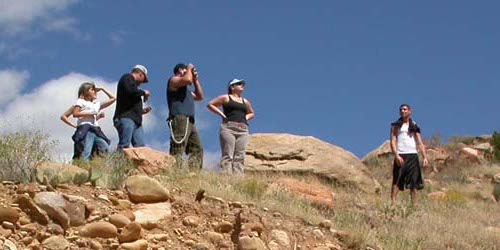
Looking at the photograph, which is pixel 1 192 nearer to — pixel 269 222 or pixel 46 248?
pixel 46 248

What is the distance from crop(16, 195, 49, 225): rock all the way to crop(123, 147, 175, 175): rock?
2.84 metres

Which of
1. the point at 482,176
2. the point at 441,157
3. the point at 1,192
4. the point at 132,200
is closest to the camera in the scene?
the point at 1,192

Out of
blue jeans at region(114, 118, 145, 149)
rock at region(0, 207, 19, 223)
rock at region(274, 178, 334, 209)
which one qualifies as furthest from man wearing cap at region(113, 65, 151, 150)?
rock at region(0, 207, 19, 223)

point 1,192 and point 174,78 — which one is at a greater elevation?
point 174,78

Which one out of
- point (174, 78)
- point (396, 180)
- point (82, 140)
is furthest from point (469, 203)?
point (82, 140)

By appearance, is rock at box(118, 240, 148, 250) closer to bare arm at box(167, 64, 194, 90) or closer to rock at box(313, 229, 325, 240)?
rock at box(313, 229, 325, 240)

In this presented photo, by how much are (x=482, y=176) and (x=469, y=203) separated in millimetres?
8750

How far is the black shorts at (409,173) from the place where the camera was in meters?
13.0

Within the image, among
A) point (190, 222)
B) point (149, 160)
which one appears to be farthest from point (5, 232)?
point (149, 160)

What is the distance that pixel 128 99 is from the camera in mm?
11461

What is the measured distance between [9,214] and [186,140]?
4.65 metres

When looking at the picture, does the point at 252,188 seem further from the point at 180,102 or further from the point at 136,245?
the point at 136,245

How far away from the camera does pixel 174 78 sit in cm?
1159

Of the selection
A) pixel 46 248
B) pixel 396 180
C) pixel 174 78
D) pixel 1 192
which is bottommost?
pixel 46 248
